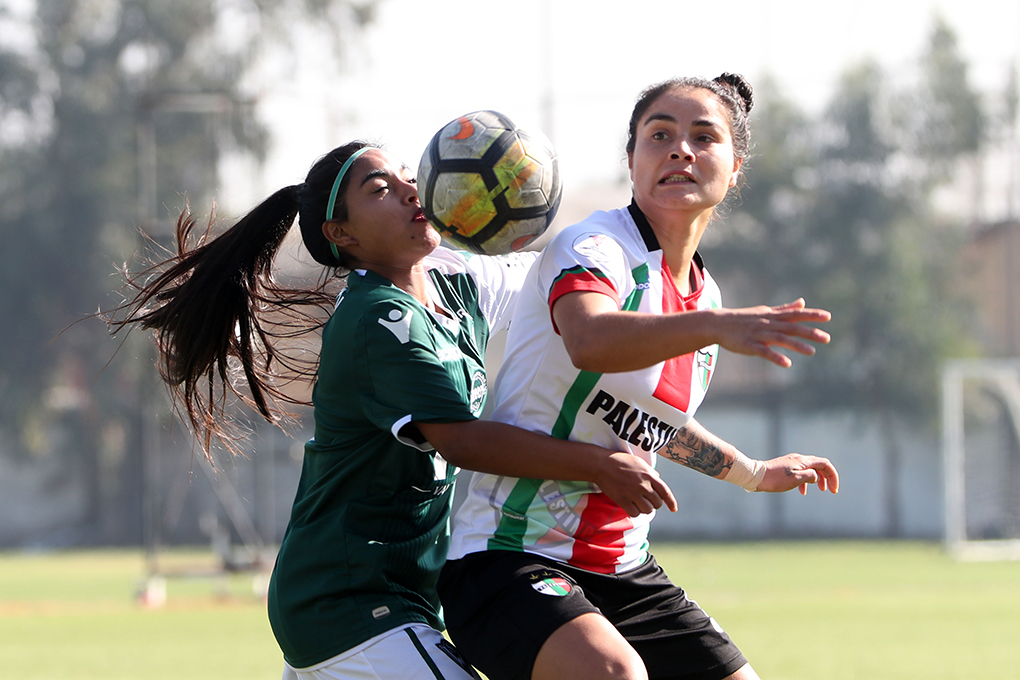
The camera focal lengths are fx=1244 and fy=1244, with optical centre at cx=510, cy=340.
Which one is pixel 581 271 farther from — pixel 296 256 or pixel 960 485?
pixel 960 485

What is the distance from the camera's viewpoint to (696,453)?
3.78 meters

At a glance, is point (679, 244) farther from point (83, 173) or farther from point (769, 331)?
point (83, 173)

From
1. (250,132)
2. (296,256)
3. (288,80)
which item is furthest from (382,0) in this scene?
(296,256)

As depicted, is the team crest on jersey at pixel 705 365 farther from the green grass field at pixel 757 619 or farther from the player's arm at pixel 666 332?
the green grass field at pixel 757 619

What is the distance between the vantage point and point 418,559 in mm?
3311

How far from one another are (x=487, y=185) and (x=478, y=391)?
57cm

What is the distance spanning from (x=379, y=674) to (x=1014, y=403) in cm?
2074

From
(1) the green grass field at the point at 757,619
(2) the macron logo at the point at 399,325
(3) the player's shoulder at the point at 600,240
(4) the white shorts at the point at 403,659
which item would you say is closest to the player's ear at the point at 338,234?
(2) the macron logo at the point at 399,325

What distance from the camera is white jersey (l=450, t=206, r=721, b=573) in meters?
3.17

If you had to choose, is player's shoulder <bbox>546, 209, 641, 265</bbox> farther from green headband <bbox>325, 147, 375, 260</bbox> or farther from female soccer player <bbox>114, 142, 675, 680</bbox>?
green headband <bbox>325, 147, 375, 260</bbox>

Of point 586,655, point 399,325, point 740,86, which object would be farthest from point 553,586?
point 740,86

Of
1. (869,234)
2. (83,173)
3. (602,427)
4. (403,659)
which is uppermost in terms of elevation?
(83,173)

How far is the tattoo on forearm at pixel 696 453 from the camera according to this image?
372cm

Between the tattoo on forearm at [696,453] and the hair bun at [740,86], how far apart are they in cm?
97
